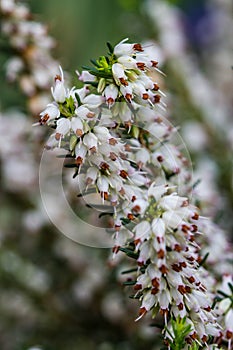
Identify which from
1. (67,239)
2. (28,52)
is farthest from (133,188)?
(67,239)

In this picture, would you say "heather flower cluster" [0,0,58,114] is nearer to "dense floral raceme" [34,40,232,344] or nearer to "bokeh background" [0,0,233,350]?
"bokeh background" [0,0,233,350]

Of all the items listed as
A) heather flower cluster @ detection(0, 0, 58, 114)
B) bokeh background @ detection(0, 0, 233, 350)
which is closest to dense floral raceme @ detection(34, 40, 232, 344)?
bokeh background @ detection(0, 0, 233, 350)

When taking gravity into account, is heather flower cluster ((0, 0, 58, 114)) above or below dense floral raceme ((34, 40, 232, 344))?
above

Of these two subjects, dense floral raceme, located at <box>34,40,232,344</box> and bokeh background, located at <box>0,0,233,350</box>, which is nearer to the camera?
dense floral raceme, located at <box>34,40,232,344</box>

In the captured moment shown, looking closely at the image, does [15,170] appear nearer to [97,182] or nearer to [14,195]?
[14,195]

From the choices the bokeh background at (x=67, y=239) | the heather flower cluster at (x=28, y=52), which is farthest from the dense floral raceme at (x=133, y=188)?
the heather flower cluster at (x=28, y=52)

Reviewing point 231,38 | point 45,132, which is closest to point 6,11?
point 45,132

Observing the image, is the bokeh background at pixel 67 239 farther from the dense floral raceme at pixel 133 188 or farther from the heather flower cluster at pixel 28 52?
the dense floral raceme at pixel 133 188
